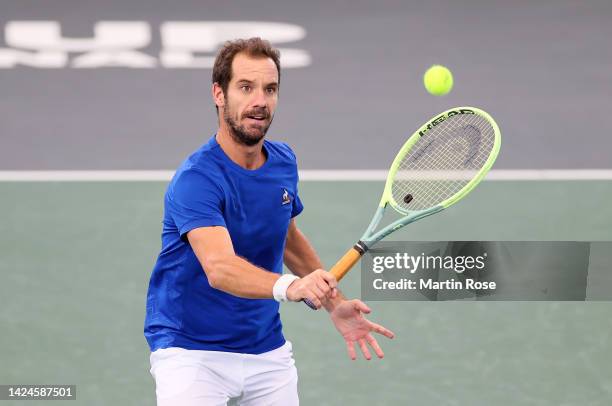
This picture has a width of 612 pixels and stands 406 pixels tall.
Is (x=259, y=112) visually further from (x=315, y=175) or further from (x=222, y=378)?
(x=315, y=175)

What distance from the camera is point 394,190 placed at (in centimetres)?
474

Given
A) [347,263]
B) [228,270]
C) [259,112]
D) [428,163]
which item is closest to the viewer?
[228,270]

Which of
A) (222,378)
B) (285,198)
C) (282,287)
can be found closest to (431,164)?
(285,198)

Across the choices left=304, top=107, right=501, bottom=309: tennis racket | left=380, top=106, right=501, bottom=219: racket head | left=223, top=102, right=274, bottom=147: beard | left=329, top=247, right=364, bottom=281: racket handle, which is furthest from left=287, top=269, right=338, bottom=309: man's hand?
left=380, top=106, right=501, bottom=219: racket head

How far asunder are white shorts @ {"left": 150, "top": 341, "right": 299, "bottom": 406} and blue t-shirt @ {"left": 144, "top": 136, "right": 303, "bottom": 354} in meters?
0.04

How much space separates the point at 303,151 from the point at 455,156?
100 inches

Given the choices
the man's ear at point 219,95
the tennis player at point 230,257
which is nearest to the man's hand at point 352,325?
the tennis player at point 230,257

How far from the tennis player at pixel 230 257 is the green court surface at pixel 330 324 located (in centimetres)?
163

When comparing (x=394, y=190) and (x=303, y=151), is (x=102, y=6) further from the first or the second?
(x=394, y=190)

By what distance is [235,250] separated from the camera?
404cm

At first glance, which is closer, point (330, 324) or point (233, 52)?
point (233, 52)

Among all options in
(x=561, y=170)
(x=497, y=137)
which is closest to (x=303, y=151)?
(x=561, y=170)

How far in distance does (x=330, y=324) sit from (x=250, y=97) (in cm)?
242

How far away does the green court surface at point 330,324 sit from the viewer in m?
5.84
